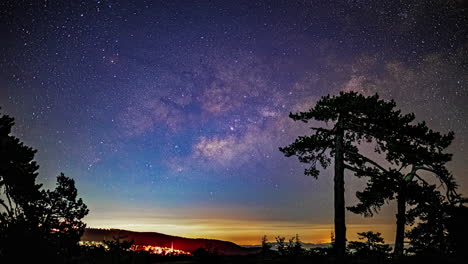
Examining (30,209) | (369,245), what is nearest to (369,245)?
(369,245)

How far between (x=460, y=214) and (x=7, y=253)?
Answer: 6.12 m

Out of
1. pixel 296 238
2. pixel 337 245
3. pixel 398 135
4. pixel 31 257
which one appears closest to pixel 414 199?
pixel 398 135

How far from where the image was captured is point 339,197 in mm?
15062

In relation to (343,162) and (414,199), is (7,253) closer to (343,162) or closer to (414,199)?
(343,162)

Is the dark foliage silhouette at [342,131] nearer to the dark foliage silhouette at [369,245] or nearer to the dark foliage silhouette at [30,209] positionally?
the dark foliage silhouette at [369,245]

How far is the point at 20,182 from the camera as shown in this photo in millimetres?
18172

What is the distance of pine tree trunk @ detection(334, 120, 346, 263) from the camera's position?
14039mm

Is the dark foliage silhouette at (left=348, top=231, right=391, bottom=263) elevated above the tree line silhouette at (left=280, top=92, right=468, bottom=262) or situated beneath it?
situated beneath

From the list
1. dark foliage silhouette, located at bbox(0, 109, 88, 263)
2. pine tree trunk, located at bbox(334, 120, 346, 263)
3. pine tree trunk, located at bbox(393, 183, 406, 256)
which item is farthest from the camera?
pine tree trunk, located at bbox(393, 183, 406, 256)

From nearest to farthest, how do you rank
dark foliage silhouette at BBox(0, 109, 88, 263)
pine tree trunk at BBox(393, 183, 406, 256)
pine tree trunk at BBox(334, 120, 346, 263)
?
1. dark foliage silhouette at BBox(0, 109, 88, 263)
2. pine tree trunk at BBox(334, 120, 346, 263)
3. pine tree trunk at BBox(393, 183, 406, 256)

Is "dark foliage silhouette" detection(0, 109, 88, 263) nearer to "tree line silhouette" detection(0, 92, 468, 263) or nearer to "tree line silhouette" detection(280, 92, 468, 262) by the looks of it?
"tree line silhouette" detection(0, 92, 468, 263)

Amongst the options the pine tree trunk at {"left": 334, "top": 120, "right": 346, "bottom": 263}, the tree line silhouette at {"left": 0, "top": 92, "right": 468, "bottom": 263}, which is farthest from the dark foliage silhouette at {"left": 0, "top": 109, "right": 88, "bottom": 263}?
the pine tree trunk at {"left": 334, "top": 120, "right": 346, "bottom": 263}

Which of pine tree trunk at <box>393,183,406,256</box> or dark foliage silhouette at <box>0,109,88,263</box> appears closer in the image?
dark foliage silhouette at <box>0,109,88,263</box>

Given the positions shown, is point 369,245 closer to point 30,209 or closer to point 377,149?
point 377,149
